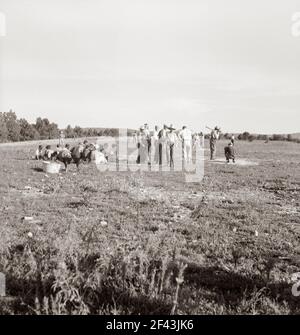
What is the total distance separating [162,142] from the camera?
23031mm

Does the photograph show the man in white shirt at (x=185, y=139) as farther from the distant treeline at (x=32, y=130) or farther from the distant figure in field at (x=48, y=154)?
the distant treeline at (x=32, y=130)

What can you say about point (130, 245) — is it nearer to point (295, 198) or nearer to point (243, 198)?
Answer: point (243, 198)

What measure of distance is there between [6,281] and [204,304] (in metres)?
2.60

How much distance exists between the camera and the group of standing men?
2233 centimetres

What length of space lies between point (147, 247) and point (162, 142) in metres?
16.1

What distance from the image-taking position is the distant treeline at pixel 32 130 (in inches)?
3617

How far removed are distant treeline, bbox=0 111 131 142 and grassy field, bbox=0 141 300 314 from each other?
78115 millimetres

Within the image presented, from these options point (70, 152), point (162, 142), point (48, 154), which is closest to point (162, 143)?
point (162, 142)

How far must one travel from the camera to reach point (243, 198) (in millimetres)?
13734

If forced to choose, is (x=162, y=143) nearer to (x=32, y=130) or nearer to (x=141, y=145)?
(x=141, y=145)

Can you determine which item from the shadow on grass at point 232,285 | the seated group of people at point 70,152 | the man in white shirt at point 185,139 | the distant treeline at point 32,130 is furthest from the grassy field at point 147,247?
the distant treeline at point 32,130

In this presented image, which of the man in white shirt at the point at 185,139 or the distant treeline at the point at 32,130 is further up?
the distant treeline at the point at 32,130

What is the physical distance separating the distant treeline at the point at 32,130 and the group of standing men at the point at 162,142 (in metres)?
68.6
